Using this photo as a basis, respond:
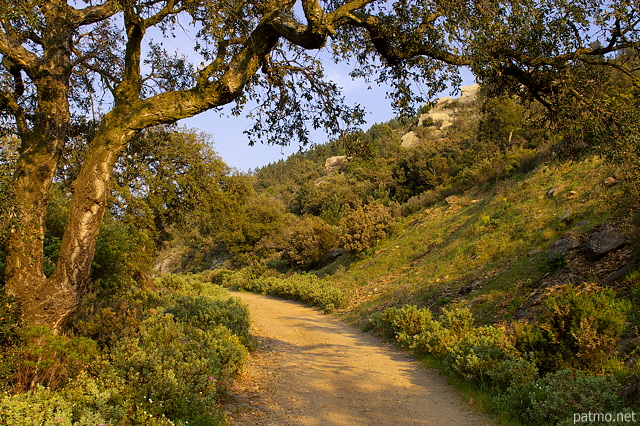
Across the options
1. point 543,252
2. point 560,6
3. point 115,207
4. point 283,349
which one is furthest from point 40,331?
point 543,252

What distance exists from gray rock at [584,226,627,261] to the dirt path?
182 inches

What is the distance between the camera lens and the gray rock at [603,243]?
800 centimetres

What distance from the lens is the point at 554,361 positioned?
5.13m

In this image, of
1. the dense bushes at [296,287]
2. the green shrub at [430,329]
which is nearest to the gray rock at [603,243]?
the green shrub at [430,329]

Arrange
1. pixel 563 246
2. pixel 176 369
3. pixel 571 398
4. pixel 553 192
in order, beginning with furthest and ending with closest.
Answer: pixel 553 192, pixel 563 246, pixel 176 369, pixel 571 398

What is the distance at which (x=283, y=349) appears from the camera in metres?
8.82

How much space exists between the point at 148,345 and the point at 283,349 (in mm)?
3780

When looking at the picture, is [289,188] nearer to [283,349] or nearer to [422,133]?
[422,133]

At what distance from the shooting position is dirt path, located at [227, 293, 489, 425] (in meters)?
4.88

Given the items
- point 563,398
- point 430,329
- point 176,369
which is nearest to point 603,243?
point 430,329

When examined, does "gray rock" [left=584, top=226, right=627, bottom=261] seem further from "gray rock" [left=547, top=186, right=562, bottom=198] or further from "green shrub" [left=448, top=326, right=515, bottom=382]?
"gray rock" [left=547, top=186, right=562, bottom=198]

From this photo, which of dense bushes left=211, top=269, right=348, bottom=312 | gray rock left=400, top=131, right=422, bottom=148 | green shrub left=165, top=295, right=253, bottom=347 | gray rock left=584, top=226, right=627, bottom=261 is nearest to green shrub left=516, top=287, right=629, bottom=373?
Result: gray rock left=584, top=226, right=627, bottom=261

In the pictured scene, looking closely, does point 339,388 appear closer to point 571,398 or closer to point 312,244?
point 571,398

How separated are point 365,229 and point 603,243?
45.7ft
